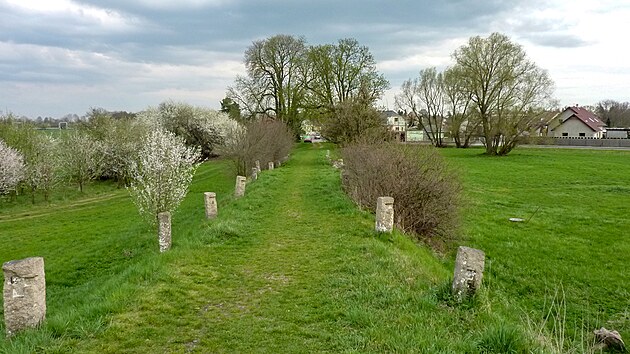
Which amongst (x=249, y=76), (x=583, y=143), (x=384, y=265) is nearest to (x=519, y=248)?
(x=384, y=265)

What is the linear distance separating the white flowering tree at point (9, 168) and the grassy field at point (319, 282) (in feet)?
28.9

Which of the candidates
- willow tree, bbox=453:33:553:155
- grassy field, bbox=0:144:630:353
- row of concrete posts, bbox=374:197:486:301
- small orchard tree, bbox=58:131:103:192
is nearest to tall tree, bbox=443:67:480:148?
willow tree, bbox=453:33:553:155

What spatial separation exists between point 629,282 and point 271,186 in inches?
485

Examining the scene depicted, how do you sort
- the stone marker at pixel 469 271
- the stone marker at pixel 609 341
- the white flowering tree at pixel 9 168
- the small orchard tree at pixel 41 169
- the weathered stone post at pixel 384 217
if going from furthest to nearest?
the small orchard tree at pixel 41 169 < the white flowering tree at pixel 9 168 < the weathered stone post at pixel 384 217 < the stone marker at pixel 609 341 < the stone marker at pixel 469 271

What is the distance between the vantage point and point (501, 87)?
44.8m

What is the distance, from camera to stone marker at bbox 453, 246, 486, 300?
5.27 metres

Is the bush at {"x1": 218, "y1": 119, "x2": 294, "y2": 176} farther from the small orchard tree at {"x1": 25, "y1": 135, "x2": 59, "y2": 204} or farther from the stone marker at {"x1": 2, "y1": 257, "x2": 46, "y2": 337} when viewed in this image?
the stone marker at {"x1": 2, "y1": 257, "x2": 46, "y2": 337}

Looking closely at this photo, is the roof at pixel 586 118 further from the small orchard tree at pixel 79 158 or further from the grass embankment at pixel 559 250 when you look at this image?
the small orchard tree at pixel 79 158

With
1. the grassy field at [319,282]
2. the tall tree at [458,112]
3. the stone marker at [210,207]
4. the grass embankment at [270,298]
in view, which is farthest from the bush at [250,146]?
the tall tree at [458,112]

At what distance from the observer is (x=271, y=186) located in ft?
57.9

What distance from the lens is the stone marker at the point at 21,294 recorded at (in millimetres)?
4551

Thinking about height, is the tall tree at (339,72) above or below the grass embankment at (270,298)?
above

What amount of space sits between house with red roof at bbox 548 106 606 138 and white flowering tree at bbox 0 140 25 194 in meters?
72.9

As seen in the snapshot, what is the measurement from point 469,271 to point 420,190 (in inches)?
231
